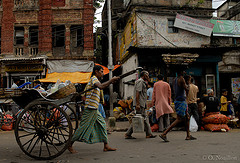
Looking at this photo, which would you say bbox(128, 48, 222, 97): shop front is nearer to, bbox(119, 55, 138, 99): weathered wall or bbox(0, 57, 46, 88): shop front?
bbox(119, 55, 138, 99): weathered wall

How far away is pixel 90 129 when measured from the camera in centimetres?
405

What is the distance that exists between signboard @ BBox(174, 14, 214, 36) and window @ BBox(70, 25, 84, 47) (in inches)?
272

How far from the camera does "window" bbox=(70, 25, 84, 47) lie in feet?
53.5

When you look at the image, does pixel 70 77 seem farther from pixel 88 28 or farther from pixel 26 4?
pixel 26 4

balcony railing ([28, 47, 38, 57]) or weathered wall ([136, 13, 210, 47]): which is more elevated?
weathered wall ([136, 13, 210, 47])

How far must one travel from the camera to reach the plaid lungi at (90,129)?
4031 mm

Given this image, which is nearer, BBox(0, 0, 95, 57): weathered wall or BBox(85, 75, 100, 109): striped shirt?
BBox(85, 75, 100, 109): striped shirt

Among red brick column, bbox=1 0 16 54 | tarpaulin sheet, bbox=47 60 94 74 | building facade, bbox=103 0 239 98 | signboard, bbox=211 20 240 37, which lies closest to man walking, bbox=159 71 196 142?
building facade, bbox=103 0 239 98

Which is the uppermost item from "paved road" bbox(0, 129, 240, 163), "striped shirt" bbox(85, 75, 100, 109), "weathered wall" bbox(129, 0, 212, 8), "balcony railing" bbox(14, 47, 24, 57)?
"weathered wall" bbox(129, 0, 212, 8)

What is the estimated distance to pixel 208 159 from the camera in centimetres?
Result: 365

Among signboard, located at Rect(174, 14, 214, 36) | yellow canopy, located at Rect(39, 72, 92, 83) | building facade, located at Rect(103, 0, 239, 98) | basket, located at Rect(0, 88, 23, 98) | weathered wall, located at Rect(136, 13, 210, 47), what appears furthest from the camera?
signboard, located at Rect(174, 14, 214, 36)

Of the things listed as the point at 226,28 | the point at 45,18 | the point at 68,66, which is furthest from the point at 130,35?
the point at 226,28

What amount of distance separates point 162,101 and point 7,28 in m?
Answer: 13.7

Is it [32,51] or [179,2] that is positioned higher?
[179,2]
